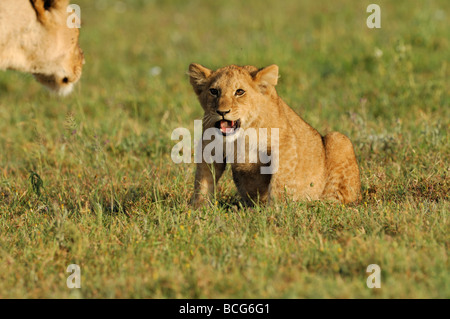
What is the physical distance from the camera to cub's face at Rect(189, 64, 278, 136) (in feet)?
16.7

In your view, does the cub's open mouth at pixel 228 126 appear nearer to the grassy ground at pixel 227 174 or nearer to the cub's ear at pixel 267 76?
the cub's ear at pixel 267 76

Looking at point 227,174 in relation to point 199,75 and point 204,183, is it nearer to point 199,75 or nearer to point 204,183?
point 204,183

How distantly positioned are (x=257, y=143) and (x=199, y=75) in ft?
2.57

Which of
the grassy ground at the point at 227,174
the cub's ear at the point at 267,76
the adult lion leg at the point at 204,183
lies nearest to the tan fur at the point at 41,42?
the grassy ground at the point at 227,174

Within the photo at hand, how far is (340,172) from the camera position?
Result: 18.7 ft

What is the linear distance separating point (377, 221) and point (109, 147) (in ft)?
11.4

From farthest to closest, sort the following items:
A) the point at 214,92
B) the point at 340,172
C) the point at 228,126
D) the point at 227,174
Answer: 1. the point at 227,174
2. the point at 340,172
3. the point at 214,92
4. the point at 228,126

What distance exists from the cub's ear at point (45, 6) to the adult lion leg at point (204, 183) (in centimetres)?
176

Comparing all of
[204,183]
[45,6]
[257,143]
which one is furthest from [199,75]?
[45,6]

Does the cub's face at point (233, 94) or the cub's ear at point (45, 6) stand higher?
the cub's ear at point (45, 6)

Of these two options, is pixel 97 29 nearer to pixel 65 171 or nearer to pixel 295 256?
pixel 65 171

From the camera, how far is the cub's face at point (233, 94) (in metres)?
5.10

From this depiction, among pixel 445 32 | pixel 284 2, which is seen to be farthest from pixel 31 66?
pixel 284 2

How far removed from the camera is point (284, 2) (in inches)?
559
